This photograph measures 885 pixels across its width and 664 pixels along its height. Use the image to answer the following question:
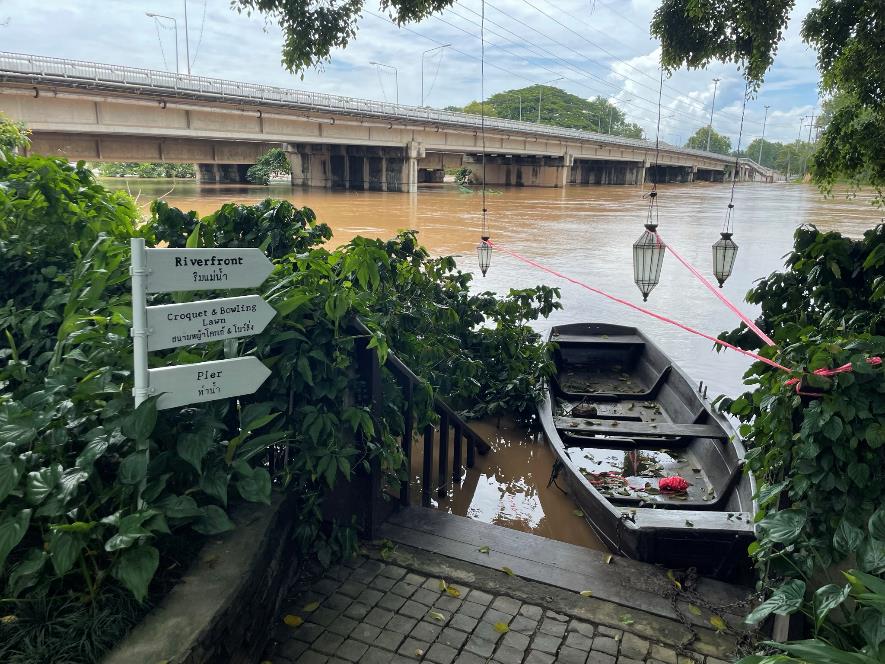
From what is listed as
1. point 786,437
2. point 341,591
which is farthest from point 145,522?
point 786,437

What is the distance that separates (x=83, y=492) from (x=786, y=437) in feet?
9.68

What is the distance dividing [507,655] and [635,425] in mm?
3711

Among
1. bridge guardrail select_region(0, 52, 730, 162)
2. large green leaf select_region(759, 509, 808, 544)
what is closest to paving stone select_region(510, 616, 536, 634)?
large green leaf select_region(759, 509, 808, 544)

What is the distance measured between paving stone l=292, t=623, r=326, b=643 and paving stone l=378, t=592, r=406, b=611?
33cm

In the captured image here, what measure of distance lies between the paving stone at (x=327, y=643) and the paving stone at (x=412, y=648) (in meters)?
0.28

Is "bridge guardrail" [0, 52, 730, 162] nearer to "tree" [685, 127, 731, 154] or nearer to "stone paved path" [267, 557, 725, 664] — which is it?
"stone paved path" [267, 557, 725, 664]

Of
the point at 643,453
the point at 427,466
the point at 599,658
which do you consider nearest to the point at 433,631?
the point at 599,658

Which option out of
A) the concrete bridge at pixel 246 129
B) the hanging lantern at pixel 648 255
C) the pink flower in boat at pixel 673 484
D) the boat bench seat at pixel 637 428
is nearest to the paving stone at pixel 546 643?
the pink flower in boat at pixel 673 484

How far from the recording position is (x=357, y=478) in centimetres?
376

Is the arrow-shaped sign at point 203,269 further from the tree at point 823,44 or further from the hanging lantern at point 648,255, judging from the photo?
the tree at point 823,44

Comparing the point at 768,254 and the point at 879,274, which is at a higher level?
the point at 879,274

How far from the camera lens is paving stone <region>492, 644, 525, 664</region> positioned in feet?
9.53

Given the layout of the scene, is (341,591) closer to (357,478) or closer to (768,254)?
(357,478)

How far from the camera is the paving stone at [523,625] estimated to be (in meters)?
3.11
